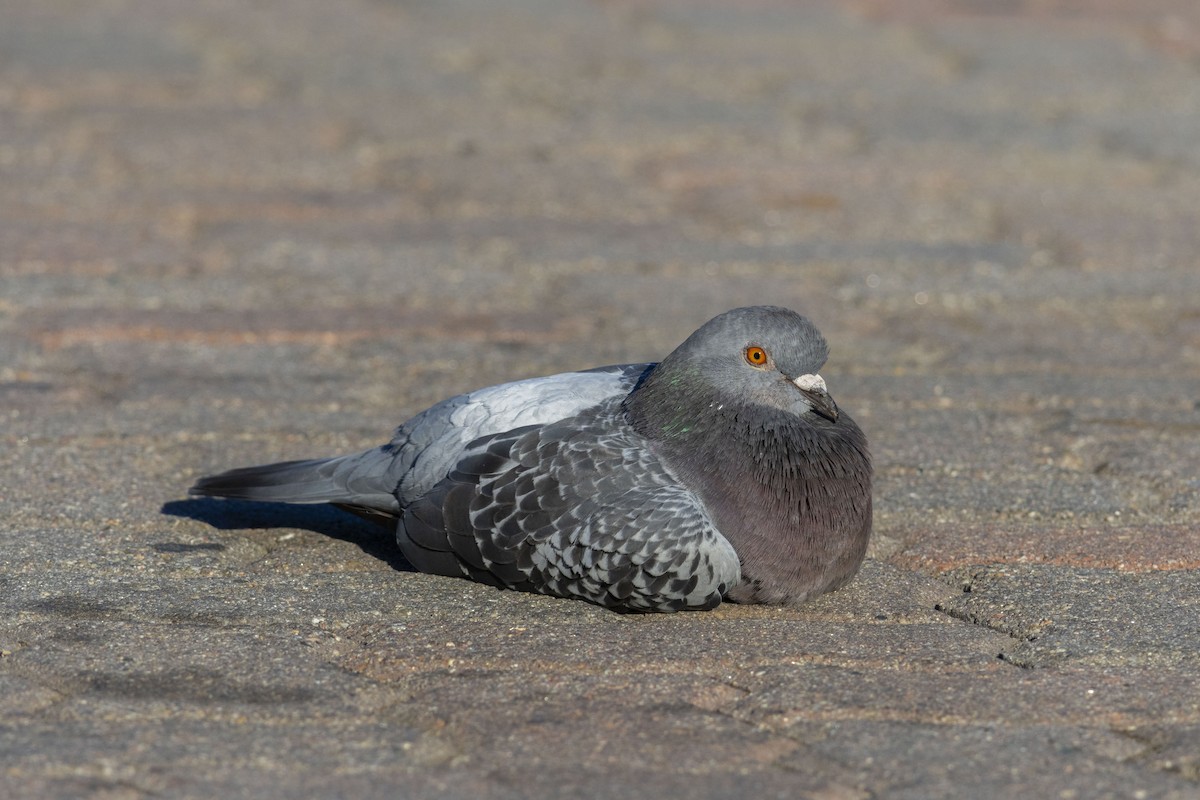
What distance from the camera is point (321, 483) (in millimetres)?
4184

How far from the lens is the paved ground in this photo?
3158 millimetres

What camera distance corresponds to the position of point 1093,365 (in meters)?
5.71

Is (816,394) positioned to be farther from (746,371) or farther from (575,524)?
Answer: (575,524)

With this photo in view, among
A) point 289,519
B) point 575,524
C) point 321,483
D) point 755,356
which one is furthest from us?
point 289,519

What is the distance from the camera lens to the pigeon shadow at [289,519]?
4.33m

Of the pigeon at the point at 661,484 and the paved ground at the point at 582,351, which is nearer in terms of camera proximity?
the paved ground at the point at 582,351

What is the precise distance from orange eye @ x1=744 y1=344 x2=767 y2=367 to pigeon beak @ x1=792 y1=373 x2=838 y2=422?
93 millimetres

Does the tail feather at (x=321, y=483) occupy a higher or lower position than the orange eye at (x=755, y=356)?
lower

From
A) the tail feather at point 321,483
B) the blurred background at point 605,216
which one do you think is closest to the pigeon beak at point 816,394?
the blurred background at point 605,216

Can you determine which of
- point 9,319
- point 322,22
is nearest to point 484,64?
point 322,22

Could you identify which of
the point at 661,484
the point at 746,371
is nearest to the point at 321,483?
the point at 661,484

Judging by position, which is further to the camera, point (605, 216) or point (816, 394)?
point (605, 216)

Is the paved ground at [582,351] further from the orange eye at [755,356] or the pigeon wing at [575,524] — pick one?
the orange eye at [755,356]

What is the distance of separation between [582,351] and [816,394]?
1.87 meters
